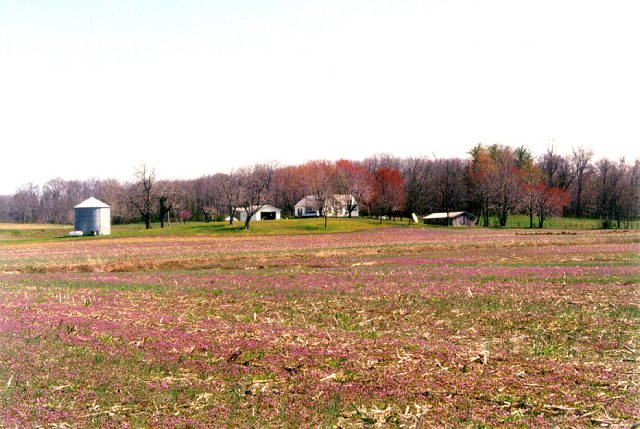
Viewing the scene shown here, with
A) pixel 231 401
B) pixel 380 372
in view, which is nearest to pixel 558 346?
pixel 380 372

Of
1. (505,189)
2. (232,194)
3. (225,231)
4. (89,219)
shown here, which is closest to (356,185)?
(505,189)

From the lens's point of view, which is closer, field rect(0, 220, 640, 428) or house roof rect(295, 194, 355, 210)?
field rect(0, 220, 640, 428)

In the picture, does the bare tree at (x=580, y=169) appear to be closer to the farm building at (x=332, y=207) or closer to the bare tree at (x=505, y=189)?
the bare tree at (x=505, y=189)

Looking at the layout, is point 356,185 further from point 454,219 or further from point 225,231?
point 225,231

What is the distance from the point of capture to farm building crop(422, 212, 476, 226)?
5344 inches

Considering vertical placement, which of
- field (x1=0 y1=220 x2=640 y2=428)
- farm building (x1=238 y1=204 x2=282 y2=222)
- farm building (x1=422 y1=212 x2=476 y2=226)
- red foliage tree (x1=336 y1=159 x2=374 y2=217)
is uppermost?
red foliage tree (x1=336 y1=159 x2=374 y2=217)

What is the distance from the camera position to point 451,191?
543ft

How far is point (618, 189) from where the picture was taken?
444 feet

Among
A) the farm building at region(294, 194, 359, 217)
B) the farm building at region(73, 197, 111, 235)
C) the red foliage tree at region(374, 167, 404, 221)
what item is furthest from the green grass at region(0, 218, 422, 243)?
the farm building at region(294, 194, 359, 217)

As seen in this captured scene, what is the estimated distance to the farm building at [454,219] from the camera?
13575 centimetres

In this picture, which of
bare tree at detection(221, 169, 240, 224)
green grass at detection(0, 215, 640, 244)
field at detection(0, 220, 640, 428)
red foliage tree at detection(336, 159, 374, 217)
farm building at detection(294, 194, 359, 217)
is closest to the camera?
field at detection(0, 220, 640, 428)

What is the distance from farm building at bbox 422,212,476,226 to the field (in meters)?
107

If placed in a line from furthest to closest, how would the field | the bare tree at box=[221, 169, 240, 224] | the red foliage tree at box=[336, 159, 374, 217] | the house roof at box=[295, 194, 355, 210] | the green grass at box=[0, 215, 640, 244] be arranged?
1. the red foliage tree at box=[336, 159, 374, 217]
2. the house roof at box=[295, 194, 355, 210]
3. the bare tree at box=[221, 169, 240, 224]
4. the green grass at box=[0, 215, 640, 244]
5. the field

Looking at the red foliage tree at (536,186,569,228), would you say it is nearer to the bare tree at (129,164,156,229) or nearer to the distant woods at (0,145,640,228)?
the distant woods at (0,145,640,228)
